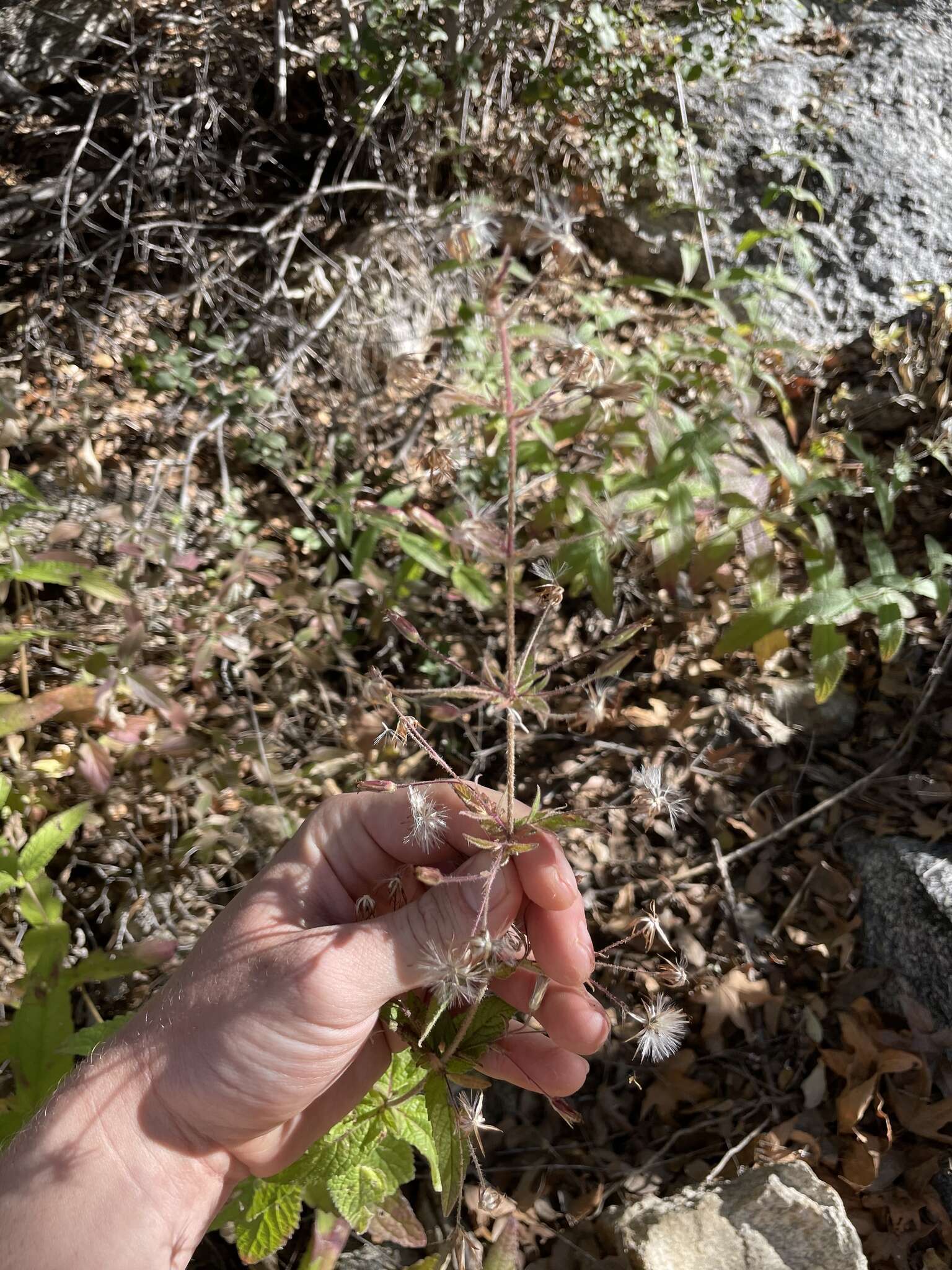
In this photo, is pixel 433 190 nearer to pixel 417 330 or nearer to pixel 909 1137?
pixel 417 330

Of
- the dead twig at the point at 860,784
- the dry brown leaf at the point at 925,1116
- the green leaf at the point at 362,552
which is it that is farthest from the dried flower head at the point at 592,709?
the dry brown leaf at the point at 925,1116

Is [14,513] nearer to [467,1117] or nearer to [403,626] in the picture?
[403,626]

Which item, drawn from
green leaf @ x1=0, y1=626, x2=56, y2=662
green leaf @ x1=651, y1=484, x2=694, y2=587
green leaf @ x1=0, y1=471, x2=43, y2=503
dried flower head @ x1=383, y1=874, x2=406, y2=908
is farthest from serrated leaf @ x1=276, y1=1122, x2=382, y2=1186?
green leaf @ x1=0, y1=471, x2=43, y2=503

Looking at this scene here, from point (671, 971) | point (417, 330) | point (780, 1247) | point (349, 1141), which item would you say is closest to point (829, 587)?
point (671, 971)

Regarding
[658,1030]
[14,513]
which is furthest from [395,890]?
[14,513]

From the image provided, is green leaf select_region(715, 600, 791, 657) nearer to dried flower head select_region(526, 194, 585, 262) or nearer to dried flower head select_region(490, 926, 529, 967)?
dried flower head select_region(526, 194, 585, 262)
